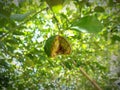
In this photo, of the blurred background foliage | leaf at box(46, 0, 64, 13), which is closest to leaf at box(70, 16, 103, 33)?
the blurred background foliage

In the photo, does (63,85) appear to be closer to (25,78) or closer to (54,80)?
(54,80)

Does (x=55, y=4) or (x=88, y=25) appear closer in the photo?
(x=88, y=25)

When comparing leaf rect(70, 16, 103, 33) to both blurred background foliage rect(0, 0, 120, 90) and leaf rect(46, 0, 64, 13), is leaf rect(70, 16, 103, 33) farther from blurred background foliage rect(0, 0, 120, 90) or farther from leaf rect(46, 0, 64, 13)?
leaf rect(46, 0, 64, 13)

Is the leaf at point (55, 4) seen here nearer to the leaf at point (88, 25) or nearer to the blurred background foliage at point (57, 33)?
the blurred background foliage at point (57, 33)

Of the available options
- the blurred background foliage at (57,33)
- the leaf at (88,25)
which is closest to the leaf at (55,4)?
the blurred background foliage at (57,33)
